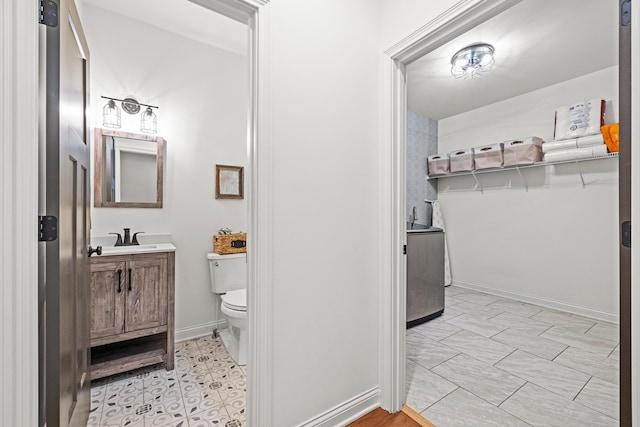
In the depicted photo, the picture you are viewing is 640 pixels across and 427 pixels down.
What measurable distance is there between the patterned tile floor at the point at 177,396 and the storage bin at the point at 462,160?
12.1 ft

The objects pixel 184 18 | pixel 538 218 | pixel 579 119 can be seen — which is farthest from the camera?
pixel 538 218

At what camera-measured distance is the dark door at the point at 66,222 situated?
0.82 meters

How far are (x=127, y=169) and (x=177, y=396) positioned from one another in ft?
5.79

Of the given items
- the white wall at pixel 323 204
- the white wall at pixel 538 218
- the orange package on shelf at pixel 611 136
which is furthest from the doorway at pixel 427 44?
the white wall at pixel 538 218

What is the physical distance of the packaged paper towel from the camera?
2.75 meters

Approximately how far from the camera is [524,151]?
3.21 meters

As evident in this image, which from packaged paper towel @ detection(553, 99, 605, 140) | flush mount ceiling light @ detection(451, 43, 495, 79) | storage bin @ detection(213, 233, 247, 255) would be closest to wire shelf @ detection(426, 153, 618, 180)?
packaged paper towel @ detection(553, 99, 605, 140)

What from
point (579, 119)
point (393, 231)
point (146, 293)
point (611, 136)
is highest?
point (579, 119)

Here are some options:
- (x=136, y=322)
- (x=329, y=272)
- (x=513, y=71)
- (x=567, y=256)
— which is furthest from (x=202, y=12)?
(x=567, y=256)

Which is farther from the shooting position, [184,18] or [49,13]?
[184,18]

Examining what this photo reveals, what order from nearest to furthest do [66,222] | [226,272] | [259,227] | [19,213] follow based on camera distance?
[19,213]
[66,222]
[259,227]
[226,272]

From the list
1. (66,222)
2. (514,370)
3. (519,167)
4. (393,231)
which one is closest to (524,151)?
(519,167)

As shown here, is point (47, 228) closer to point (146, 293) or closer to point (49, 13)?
point (49, 13)

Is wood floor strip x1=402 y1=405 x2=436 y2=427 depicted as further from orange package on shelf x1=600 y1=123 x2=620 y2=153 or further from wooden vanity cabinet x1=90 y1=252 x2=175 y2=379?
orange package on shelf x1=600 y1=123 x2=620 y2=153
